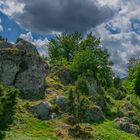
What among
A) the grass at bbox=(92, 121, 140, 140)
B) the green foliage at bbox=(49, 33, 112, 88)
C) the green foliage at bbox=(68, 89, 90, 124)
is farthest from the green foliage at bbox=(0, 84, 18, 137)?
the green foliage at bbox=(49, 33, 112, 88)

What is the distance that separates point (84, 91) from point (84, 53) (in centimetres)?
1606

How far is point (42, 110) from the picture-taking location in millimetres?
67688

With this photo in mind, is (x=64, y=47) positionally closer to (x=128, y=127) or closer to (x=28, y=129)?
(x=128, y=127)

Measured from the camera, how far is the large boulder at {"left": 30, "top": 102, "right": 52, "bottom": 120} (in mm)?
67250

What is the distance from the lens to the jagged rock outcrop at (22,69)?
7345cm

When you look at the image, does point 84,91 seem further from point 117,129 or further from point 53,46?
point 53,46

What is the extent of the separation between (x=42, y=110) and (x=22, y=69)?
10426 millimetres

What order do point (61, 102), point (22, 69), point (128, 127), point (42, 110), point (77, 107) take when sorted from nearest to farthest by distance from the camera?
point (42, 110) → point (77, 107) → point (61, 102) → point (128, 127) → point (22, 69)

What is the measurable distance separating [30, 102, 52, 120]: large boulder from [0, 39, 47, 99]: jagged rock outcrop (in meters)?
5.53

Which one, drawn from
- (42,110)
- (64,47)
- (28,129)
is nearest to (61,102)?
(42,110)

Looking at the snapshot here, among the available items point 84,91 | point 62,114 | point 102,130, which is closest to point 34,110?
point 62,114

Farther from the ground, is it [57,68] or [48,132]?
[57,68]

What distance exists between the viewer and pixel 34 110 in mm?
67438

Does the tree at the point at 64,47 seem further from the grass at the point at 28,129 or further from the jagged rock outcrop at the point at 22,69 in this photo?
the grass at the point at 28,129
